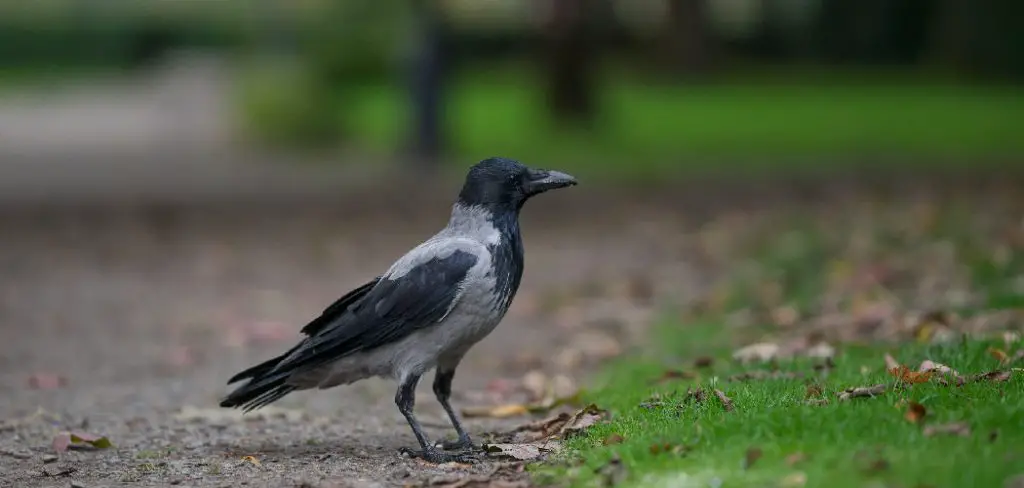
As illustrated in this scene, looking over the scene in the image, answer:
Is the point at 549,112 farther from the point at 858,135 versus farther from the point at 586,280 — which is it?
the point at 586,280

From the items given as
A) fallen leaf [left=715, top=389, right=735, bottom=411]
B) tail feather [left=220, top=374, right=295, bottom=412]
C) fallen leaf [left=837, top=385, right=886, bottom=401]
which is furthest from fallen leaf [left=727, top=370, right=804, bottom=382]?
tail feather [left=220, top=374, right=295, bottom=412]

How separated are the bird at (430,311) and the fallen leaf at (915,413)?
194cm

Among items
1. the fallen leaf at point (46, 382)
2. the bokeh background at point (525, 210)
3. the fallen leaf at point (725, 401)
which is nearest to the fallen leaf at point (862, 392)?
Result: the fallen leaf at point (725, 401)

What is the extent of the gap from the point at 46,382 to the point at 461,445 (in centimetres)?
409

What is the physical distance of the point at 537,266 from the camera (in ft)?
49.5

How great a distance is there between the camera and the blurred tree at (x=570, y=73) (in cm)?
2889

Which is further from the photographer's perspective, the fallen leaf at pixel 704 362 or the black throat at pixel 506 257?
the fallen leaf at pixel 704 362

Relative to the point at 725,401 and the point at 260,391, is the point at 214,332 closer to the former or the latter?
the point at 260,391

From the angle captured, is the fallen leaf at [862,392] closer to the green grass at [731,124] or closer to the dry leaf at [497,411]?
the dry leaf at [497,411]

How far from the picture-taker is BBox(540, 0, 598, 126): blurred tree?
28.9 m

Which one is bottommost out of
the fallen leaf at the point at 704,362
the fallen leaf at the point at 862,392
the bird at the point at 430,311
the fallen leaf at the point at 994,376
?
the fallen leaf at the point at 994,376

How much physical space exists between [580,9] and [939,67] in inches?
843

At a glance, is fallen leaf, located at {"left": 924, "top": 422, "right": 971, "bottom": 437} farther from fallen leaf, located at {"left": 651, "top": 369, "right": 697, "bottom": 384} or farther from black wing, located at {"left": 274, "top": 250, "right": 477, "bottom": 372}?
fallen leaf, located at {"left": 651, "top": 369, "right": 697, "bottom": 384}

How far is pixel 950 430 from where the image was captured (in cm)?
578
